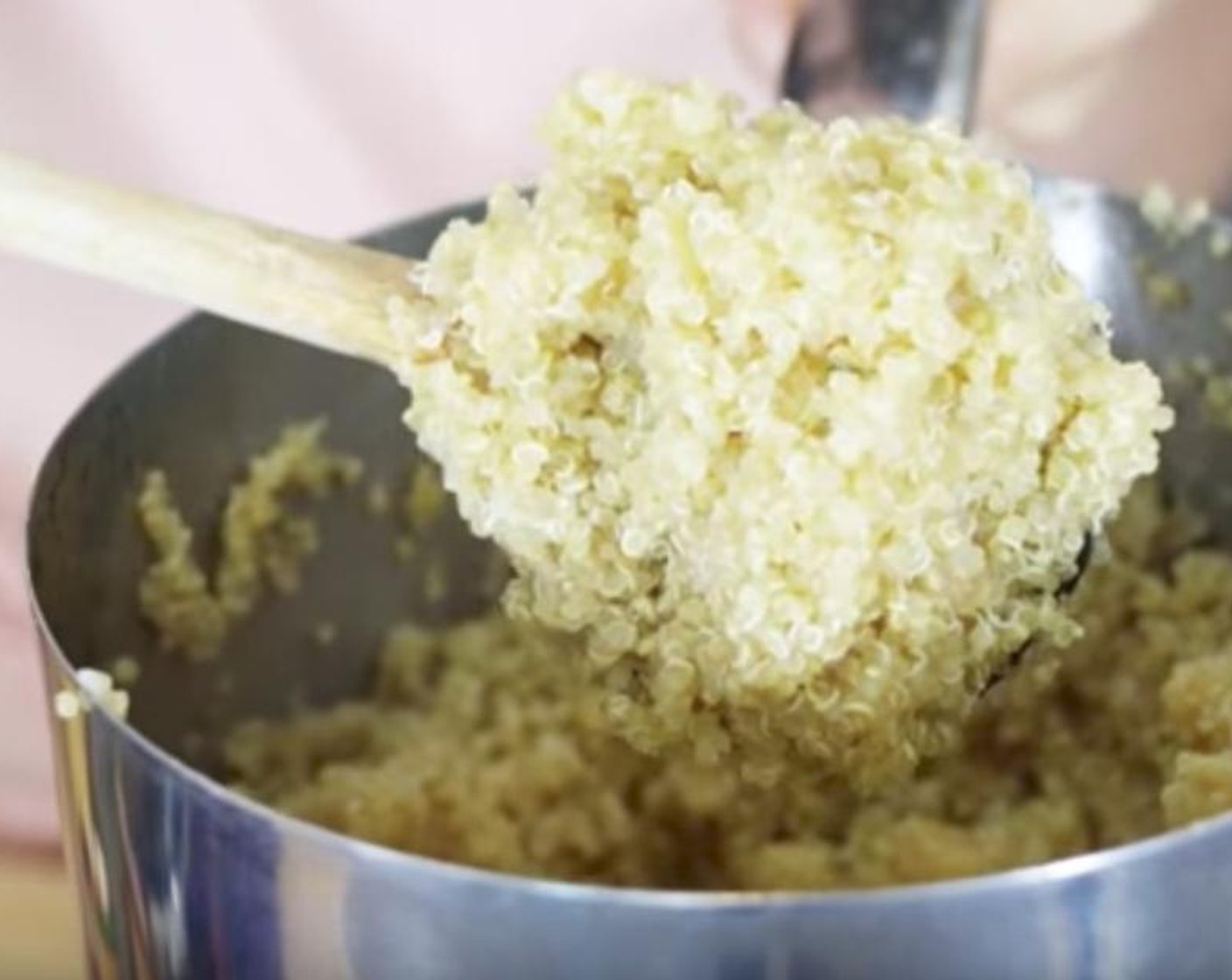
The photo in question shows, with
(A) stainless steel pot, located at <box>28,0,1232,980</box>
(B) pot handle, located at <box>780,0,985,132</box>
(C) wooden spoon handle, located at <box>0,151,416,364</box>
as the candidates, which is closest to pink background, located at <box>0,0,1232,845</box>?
(B) pot handle, located at <box>780,0,985,132</box>

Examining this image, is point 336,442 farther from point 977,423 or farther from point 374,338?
point 977,423

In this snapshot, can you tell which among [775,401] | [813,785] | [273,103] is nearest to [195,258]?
[775,401]

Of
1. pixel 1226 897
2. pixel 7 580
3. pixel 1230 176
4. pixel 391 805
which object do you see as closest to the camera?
pixel 1226 897

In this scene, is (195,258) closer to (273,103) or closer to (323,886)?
(323,886)

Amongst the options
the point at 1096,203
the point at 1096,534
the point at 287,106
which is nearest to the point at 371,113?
the point at 287,106

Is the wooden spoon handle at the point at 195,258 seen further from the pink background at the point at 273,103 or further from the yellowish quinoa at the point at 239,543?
the pink background at the point at 273,103

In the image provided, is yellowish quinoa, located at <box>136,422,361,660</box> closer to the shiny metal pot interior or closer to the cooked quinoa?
the shiny metal pot interior
